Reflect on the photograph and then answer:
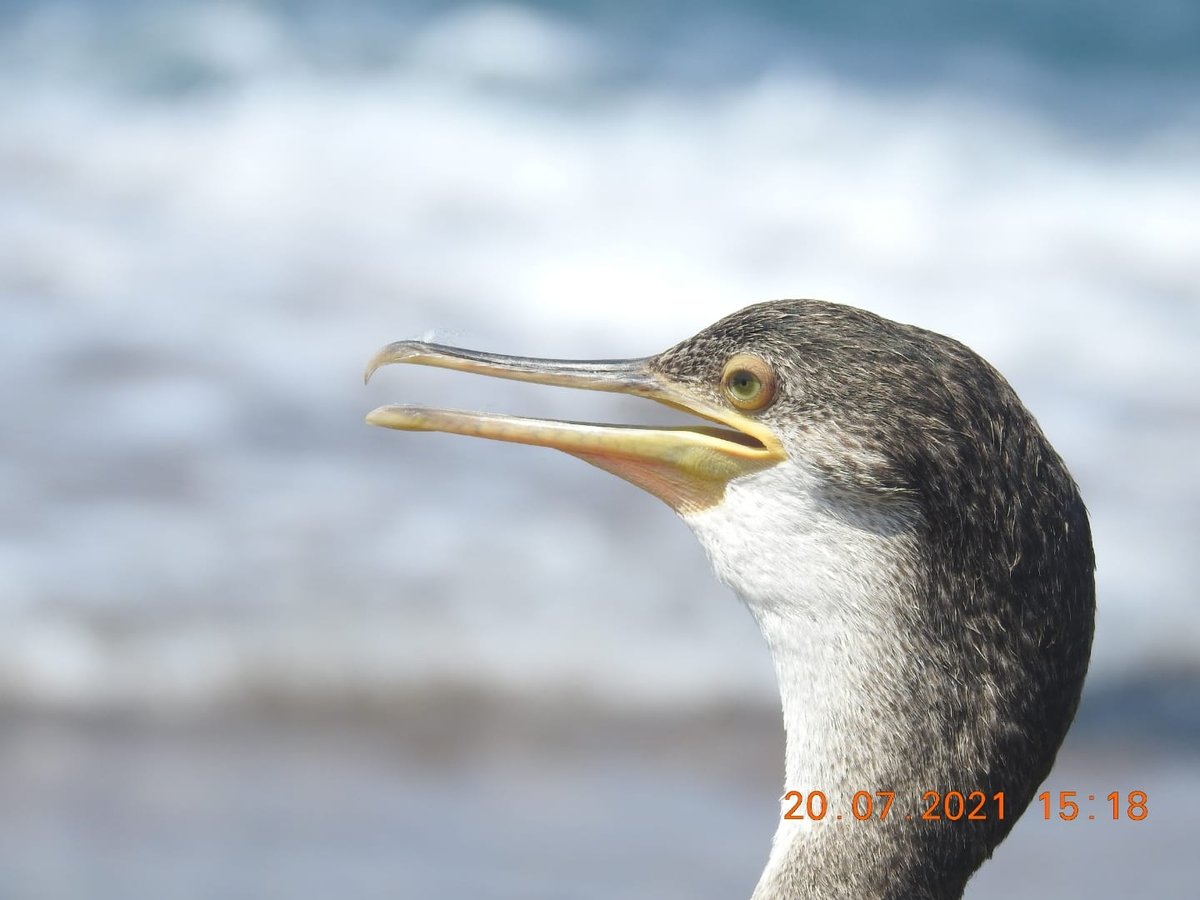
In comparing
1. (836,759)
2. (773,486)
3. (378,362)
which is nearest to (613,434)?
(773,486)

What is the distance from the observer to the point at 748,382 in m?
3.09

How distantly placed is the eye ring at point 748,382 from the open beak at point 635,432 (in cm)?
4

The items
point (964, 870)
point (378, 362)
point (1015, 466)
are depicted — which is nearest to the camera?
point (1015, 466)

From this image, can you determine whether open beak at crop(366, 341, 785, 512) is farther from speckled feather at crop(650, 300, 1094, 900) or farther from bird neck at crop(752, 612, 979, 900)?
bird neck at crop(752, 612, 979, 900)

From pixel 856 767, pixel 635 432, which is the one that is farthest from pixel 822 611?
pixel 635 432

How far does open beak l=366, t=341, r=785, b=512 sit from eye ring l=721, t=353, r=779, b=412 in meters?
0.04

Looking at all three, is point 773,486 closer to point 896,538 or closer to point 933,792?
point 896,538

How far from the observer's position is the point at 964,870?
3008mm

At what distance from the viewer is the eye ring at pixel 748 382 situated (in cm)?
302

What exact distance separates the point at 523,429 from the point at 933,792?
3.81 ft
